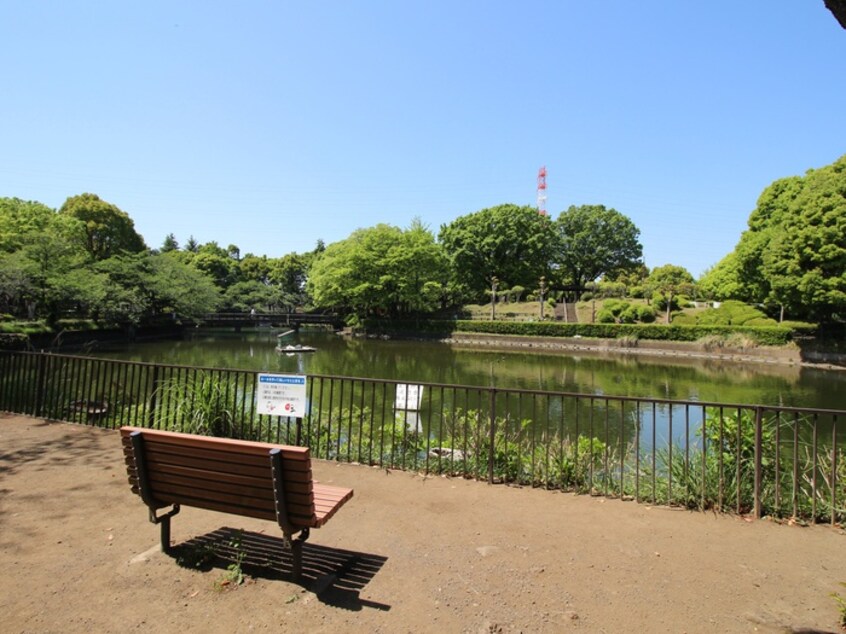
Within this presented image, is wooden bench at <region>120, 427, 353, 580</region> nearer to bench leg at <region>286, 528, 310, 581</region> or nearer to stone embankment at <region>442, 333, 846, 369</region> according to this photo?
bench leg at <region>286, 528, 310, 581</region>

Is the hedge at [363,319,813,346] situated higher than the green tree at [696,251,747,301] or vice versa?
the green tree at [696,251,747,301]

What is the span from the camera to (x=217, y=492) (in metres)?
2.88

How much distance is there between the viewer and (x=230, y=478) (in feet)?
9.28

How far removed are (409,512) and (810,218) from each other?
2939cm

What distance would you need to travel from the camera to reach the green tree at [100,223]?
43.5 meters

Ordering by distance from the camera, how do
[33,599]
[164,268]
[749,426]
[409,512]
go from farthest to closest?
1. [164,268]
2. [749,426]
3. [409,512]
4. [33,599]

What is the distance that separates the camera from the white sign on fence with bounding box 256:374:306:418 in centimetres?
468

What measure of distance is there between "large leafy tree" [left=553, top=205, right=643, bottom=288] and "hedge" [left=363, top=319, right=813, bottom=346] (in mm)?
22209

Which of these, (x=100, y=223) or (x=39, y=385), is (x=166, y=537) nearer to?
(x=39, y=385)

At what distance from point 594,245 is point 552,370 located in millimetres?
38958

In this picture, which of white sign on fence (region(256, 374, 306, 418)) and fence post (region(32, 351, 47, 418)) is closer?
white sign on fence (region(256, 374, 306, 418))

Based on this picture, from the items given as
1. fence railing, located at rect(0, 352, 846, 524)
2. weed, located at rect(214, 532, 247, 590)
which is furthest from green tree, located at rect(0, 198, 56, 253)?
weed, located at rect(214, 532, 247, 590)

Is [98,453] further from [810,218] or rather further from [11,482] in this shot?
[810,218]

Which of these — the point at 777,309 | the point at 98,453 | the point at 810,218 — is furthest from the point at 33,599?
the point at 777,309
